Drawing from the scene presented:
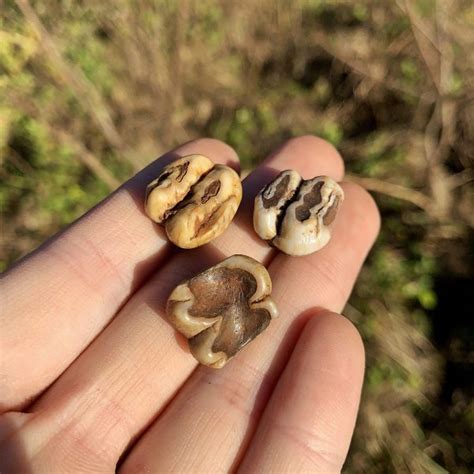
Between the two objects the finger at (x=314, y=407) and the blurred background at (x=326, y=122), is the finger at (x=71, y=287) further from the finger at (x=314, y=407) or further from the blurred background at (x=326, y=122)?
the blurred background at (x=326, y=122)

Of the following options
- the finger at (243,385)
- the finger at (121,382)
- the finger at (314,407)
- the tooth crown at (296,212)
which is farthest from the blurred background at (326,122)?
the finger at (121,382)

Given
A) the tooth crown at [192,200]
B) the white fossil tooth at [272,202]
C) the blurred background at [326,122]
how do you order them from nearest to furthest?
1. the tooth crown at [192,200]
2. the white fossil tooth at [272,202]
3. the blurred background at [326,122]

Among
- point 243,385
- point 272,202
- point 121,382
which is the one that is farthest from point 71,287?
point 272,202

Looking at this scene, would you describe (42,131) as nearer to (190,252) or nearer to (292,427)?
(190,252)

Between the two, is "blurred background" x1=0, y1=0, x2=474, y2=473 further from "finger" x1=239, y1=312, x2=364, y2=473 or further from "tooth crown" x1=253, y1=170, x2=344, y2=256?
"finger" x1=239, y1=312, x2=364, y2=473

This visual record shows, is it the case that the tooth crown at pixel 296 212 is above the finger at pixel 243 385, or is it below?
above

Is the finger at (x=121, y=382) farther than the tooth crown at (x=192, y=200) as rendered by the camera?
No

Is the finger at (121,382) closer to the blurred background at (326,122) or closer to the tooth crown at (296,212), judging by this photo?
the tooth crown at (296,212)

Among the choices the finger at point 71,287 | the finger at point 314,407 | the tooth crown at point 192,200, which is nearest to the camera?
the finger at point 314,407
